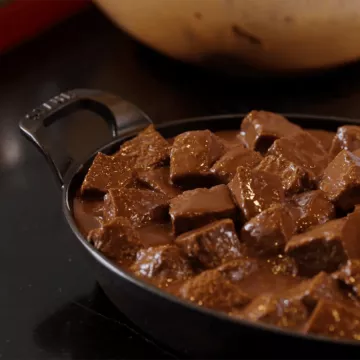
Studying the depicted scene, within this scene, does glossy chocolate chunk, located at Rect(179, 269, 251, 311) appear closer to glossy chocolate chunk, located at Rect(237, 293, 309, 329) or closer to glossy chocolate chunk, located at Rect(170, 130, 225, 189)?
glossy chocolate chunk, located at Rect(237, 293, 309, 329)

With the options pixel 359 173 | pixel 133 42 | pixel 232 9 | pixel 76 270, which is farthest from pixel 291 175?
pixel 133 42

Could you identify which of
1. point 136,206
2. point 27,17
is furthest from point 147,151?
point 27,17

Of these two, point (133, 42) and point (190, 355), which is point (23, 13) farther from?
point (190, 355)

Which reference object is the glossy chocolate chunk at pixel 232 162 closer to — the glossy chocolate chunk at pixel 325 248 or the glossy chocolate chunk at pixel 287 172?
the glossy chocolate chunk at pixel 287 172

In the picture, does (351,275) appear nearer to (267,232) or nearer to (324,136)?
(267,232)

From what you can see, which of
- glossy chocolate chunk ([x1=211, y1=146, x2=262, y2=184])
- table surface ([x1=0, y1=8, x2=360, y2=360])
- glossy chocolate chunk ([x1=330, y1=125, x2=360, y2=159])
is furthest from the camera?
glossy chocolate chunk ([x1=330, y1=125, x2=360, y2=159])

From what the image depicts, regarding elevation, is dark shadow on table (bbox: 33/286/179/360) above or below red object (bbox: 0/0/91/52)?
below

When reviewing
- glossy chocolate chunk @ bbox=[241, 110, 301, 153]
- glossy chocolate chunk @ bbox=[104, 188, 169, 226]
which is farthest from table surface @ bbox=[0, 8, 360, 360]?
glossy chocolate chunk @ bbox=[241, 110, 301, 153]
